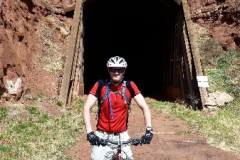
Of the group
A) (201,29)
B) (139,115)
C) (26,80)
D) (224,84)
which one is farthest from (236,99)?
(26,80)

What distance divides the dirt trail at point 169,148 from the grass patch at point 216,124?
0.32m

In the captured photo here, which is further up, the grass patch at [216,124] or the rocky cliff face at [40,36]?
the rocky cliff face at [40,36]

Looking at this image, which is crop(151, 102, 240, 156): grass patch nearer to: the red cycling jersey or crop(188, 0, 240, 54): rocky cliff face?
the red cycling jersey

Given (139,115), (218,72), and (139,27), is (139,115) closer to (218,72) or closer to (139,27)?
(218,72)

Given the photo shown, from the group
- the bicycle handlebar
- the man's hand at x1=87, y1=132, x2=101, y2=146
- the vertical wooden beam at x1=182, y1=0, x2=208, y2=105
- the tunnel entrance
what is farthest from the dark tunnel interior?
the man's hand at x1=87, y1=132, x2=101, y2=146

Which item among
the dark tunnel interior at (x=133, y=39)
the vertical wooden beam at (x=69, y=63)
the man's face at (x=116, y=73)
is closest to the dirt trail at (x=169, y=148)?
the vertical wooden beam at (x=69, y=63)

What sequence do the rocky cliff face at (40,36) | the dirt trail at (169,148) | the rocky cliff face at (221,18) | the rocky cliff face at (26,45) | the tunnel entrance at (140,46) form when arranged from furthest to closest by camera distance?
1. the rocky cliff face at (221,18)
2. the tunnel entrance at (140,46)
3. the rocky cliff face at (40,36)
4. the rocky cliff face at (26,45)
5. the dirt trail at (169,148)

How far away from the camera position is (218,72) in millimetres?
15305

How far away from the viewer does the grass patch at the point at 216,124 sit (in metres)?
9.02

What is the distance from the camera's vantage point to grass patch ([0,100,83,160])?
7.34 meters

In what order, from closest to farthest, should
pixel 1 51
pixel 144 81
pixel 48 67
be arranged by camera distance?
1. pixel 1 51
2. pixel 48 67
3. pixel 144 81

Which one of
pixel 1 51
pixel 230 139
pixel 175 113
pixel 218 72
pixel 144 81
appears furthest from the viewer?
pixel 144 81

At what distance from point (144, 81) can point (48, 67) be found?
14582mm

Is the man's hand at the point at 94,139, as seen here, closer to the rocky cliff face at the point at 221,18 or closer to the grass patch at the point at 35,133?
A: the grass patch at the point at 35,133
